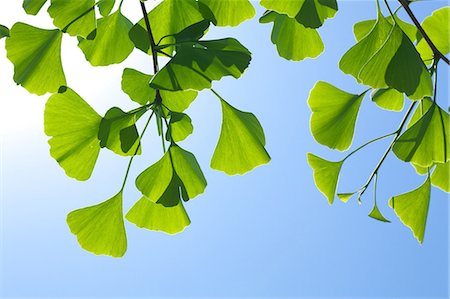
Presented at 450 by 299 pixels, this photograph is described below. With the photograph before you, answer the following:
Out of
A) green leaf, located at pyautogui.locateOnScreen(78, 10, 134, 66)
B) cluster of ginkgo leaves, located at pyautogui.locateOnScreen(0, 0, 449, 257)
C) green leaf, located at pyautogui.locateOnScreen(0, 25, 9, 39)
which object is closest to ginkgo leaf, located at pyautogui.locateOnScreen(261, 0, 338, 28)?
cluster of ginkgo leaves, located at pyautogui.locateOnScreen(0, 0, 449, 257)

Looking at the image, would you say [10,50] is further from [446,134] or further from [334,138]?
[446,134]

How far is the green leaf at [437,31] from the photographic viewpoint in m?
Result: 0.86

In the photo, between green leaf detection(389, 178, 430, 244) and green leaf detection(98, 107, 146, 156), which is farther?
green leaf detection(389, 178, 430, 244)

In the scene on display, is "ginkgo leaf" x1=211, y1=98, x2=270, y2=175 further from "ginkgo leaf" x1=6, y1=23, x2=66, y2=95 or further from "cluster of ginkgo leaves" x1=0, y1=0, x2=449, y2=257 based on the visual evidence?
"ginkgo leaf" x1=6, y1=23, x2=66, y2=95

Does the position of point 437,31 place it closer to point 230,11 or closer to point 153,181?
point 230,11

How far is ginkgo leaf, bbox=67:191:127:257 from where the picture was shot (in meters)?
0.73

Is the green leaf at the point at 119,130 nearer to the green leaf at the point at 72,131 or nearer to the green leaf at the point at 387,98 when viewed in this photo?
the green leaf at the point at 72,131

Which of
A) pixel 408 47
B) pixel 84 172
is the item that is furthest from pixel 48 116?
pixel 408 47

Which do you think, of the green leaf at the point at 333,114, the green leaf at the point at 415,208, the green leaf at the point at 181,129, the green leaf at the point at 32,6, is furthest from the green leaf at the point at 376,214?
the green leaf at the point at 32,6

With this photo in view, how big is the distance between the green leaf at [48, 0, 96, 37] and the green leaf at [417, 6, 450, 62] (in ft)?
1.59

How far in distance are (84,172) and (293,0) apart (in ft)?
1.07

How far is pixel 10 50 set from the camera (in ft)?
2.35

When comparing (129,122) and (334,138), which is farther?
(334,138)

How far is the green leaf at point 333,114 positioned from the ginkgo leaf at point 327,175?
8cm
